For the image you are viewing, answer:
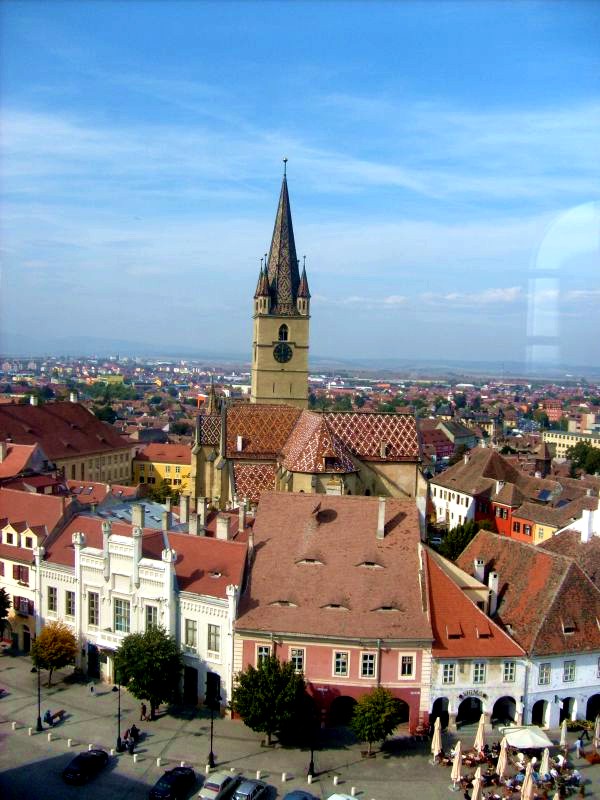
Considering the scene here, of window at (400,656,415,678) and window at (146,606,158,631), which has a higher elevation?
window at (146,606,158,631)

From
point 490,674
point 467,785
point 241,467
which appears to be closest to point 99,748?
point 467,785

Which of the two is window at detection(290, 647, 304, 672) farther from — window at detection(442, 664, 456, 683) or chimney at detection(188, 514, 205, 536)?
chimney at detection(188, 514, 205, 536)

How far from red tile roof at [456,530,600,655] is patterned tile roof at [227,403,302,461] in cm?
2045

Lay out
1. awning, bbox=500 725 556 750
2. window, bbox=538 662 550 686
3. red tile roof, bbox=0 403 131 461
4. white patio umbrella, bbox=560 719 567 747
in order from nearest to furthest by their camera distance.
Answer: awning, bbox=500 725 556 750 < white patio umbrella, bbox=560 719 567 747 < window, bbox=538 662 550 686 < red tile roof, bbox=0 403 131 461

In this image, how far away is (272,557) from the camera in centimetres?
3556

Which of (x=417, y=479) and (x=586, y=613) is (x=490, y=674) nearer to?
(x=586, y=613)

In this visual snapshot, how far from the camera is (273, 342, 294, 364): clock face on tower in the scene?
65375mm

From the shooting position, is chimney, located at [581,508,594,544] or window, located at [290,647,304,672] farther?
chimney, located at [581,508,594,544]

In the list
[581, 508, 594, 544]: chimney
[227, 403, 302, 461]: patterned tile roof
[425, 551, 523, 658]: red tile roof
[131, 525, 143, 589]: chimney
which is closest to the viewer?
[425, 551, 523, 658]: red tile roof

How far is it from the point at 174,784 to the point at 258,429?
30521 mm

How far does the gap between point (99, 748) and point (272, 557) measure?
404 inches

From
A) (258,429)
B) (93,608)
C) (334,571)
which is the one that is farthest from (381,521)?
(258,429)

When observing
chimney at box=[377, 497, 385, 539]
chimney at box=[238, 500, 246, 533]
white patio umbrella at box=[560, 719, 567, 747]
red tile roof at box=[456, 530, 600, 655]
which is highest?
chimney at box=[377, 497, 385, 539]

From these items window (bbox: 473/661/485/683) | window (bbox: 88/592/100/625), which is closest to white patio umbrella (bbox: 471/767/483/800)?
window (bbox: 473/661/485/683)
